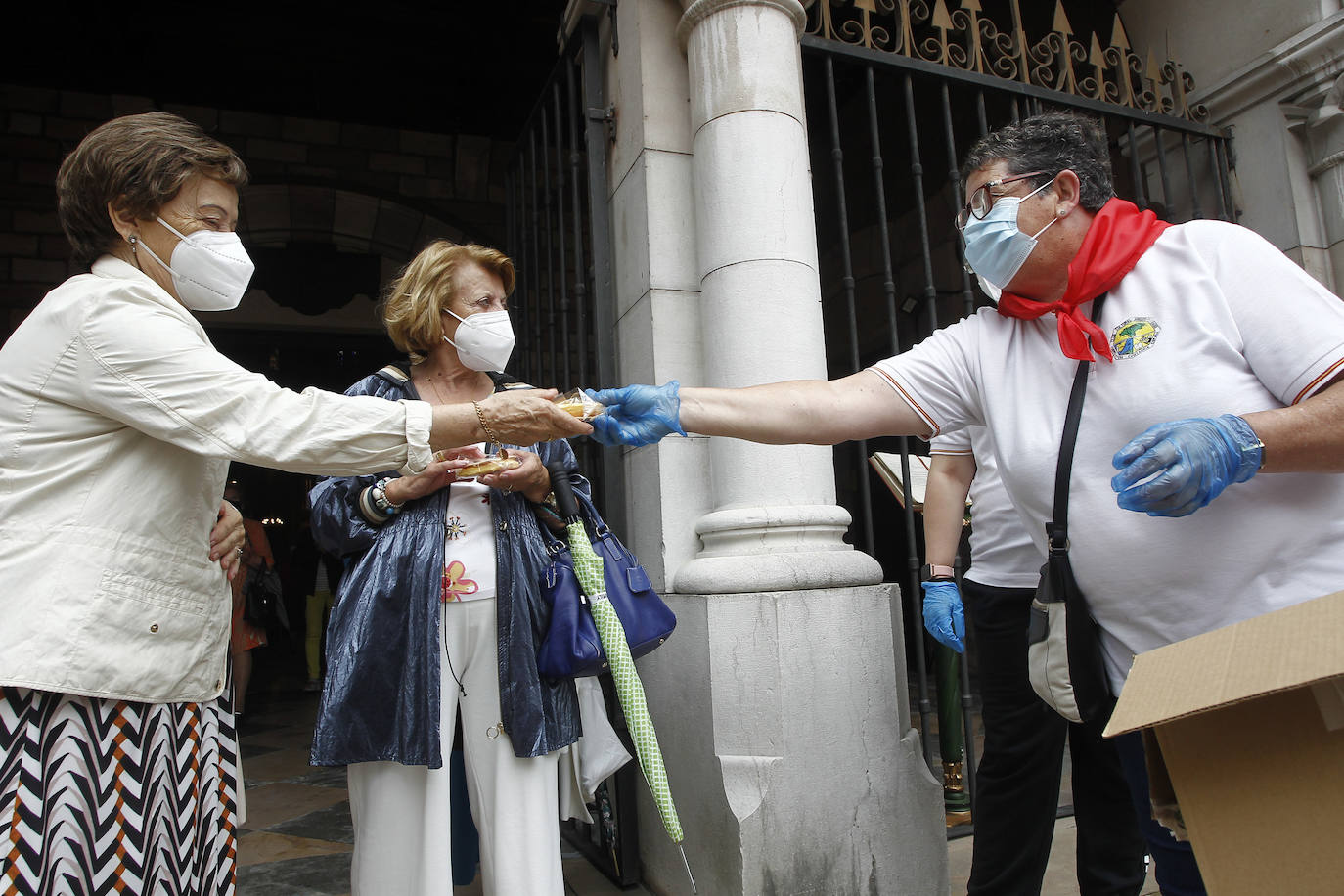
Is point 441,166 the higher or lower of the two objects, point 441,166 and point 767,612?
the higher

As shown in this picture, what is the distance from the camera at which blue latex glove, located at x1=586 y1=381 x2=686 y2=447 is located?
192cm

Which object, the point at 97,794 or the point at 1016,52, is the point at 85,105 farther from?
the point at 97,794

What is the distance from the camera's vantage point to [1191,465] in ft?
4.21

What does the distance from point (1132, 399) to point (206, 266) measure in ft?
5.72

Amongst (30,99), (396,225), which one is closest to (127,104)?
(30,99)

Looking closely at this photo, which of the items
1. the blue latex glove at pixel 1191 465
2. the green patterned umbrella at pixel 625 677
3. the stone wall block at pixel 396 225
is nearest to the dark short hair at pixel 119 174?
the green patterned umbrella at pixel 625 677

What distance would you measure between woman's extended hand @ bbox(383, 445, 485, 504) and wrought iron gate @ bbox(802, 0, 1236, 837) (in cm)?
144

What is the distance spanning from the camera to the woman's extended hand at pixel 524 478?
2.19 meters

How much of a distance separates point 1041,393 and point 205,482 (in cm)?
159

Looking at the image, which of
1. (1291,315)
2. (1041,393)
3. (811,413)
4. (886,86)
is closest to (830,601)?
(811,413)

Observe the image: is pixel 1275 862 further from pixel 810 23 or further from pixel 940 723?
pixel 810 23

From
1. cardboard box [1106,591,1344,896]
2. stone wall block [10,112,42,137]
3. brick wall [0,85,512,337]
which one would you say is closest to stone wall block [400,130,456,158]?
brick wall [0,85,512,337]

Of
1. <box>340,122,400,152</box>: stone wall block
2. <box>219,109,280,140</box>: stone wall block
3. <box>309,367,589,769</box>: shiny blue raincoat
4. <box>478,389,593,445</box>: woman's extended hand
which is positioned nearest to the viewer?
<box>478,389,593,445</box>: woman's extended hand

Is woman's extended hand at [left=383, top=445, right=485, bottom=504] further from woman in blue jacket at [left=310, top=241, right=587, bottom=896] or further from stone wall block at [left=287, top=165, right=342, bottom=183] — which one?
stone wall block at [left=287, top=165, right=342, bottom=183]
